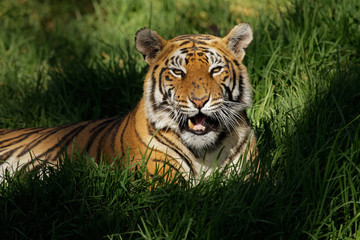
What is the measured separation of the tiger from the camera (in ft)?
8.05

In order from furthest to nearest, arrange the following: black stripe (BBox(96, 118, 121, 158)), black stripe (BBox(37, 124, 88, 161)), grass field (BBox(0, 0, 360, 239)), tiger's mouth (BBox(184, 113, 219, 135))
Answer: black stripe (BBox(37, 124, 88, 161)) < black stripe (BBox(96, 118, 121, 158)) < tiger's mouth (BBox(184, 113, 219, 135)) < grass field (BBox(0, 0, 360, 239))

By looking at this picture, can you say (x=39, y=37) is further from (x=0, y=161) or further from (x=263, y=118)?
(x=263, y=118)

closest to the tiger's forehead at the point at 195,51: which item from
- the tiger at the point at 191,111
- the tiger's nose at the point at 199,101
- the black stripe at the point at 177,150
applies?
the tiger at the point at 191,111

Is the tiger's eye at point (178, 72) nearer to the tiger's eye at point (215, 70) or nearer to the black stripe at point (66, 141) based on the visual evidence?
the tiger's eye at point (215, 70)

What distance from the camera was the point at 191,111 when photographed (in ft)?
7.89

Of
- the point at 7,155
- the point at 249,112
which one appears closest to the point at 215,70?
the point at 249,112

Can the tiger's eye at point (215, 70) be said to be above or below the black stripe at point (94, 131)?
above

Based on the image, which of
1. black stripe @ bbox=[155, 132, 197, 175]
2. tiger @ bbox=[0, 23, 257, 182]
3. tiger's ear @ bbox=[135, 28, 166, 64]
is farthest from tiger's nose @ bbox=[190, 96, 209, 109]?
tiger's ear @ bbox=[135, 28, 166, 64]

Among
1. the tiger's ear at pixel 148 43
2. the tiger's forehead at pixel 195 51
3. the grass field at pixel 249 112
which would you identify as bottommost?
the grass field at pixel 249 112

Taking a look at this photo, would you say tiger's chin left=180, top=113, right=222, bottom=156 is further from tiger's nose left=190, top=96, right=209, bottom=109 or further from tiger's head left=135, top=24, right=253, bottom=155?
tiger's nose left=190, top=96, right=209, bottom=109

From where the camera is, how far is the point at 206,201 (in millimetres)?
2234

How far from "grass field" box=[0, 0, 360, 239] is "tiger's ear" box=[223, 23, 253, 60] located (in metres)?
0.44

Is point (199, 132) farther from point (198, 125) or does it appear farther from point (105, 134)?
point (105, 134)

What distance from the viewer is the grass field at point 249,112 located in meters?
2.17
